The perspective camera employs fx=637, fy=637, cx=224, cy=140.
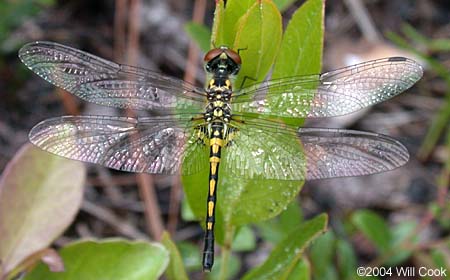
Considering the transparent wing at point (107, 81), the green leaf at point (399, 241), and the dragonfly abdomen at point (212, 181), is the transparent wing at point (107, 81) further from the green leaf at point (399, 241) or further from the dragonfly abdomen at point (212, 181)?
the green leaf at point (399, 241)

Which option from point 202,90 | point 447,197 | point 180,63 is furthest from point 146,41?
point 447,197

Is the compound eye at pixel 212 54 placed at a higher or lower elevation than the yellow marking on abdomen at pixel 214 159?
higher

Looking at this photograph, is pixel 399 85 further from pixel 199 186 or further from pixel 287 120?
pixel 199 186

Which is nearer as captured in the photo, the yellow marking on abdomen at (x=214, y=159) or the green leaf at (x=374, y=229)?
the yellow marking on abdomen at (x=214, y=159)

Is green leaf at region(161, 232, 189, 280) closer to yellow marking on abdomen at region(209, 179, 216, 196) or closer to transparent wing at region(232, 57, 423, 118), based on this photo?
yellow marking on abdomen at region(209, 179, 216, 196)

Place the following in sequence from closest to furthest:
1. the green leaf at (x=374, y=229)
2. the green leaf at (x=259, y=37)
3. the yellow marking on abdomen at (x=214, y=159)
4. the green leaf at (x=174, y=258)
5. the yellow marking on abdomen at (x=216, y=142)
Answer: the green leaf at (x=259, y=37), the green leaf at (x=174, y=258), the yellow marking on abdomen at (x=214, y=159), the yellow marking on abdomen at (x=216, y=142), the green leaf at (x=374, y=229)

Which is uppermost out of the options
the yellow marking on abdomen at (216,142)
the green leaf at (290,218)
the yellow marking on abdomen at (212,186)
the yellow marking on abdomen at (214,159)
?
the yellow marking on abdomen at (216,142)

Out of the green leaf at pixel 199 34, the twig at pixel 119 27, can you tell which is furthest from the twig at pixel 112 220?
the green leaf at pixel 199 34

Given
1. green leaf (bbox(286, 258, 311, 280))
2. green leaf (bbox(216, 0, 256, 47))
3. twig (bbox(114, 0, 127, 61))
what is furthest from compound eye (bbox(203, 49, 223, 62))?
twig (bbox(114, 0, 127, 61))
